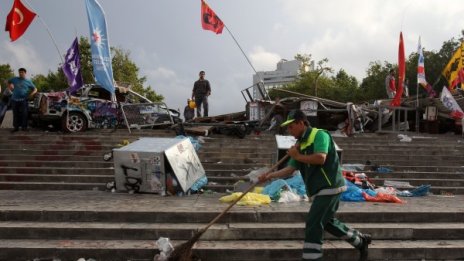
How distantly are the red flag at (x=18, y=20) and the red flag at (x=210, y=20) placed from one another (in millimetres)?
5605

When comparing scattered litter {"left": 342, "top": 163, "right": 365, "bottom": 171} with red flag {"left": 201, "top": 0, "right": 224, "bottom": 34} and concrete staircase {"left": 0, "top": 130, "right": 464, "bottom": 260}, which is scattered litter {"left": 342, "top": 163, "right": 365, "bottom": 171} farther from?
red flag {"left": 201, "top": 0, "right": 224, "bottom": 34}

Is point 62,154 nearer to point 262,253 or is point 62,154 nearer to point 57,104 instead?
point 57,104

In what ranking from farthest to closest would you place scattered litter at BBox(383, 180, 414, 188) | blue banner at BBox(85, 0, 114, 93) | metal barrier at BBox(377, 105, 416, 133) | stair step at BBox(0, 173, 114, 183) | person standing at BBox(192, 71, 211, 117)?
person standing at BBox(192, 71, 211, 117) < metal barrier at BBox(377, 105, 416, 133) < blue banner at BBox(85, 0, 114, 93) < stair step at BBox(0, 173, 114, 183) < scattered litter at BBox(383, 180, 414, 188)

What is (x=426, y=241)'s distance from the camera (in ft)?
18.7

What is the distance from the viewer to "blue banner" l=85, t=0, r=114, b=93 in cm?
1162

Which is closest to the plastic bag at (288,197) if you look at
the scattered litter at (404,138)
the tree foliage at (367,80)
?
the scattered litter at (404,138)

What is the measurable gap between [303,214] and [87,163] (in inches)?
236

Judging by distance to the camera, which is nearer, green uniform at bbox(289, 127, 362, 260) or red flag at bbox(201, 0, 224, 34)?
green uniform at bbox(289, 127, 362, 260)

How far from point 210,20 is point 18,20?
627cm

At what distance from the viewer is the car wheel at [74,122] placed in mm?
12539

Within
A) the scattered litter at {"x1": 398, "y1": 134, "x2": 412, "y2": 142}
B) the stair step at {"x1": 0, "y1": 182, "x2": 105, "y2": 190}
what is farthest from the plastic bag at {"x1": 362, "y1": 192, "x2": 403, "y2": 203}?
the scattered litter at {"x1": 398, "y1": 134, "x2": 412, "y2": 142}

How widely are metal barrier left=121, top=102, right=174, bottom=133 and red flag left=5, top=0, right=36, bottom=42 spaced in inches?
162

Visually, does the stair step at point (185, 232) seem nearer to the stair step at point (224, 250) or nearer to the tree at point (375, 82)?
the stair step at point (224, 250)

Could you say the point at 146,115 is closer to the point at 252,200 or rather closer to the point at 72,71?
the point at 72,71
